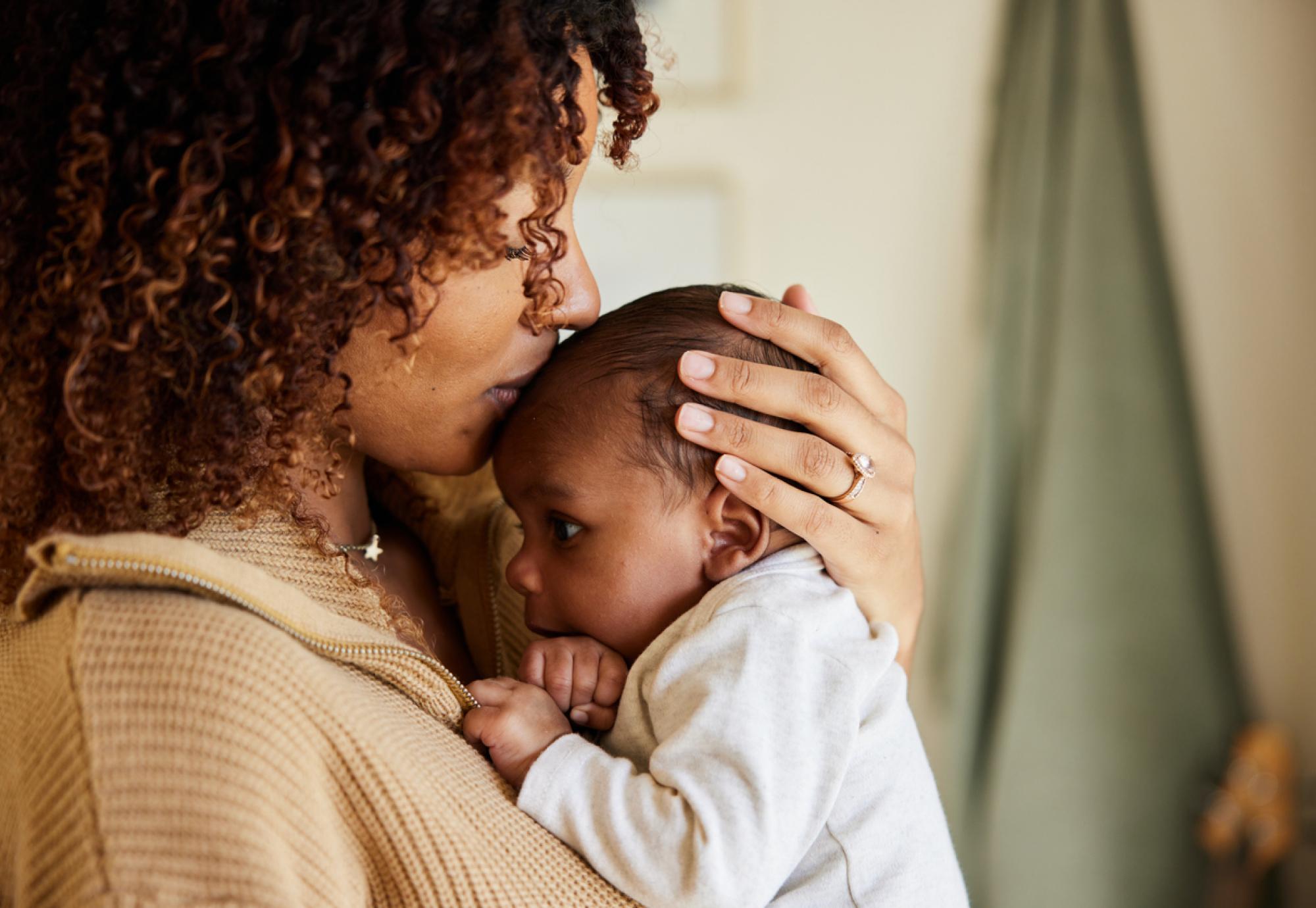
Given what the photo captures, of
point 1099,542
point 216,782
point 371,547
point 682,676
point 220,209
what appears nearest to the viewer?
point 216,782

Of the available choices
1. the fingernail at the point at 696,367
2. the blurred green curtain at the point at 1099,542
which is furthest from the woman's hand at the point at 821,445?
the blurred green curtain at the point at 1099,542

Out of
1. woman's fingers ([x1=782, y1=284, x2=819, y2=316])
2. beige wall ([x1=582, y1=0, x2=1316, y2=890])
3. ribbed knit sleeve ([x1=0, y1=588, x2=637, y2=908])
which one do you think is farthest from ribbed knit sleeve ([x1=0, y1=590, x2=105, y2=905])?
beige wall ([x1=582, y1=0, x2=1316, y2=890])

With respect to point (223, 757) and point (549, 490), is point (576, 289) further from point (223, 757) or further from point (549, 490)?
point (223, 757)

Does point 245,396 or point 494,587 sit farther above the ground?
point 245,396

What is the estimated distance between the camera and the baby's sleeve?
0.87 metres

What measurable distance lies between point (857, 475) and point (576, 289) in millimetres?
343

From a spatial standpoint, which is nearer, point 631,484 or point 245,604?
point 245,604

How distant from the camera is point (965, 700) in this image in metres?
2.25

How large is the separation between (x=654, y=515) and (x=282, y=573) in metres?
0.36

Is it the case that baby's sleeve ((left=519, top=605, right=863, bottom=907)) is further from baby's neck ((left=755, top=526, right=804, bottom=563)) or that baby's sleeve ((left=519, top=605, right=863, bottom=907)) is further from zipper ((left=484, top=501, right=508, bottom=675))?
zipper ((left=484, top=501, right=508, bottom=675))

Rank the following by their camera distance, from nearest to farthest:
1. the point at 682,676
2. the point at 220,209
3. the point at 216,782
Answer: the point at 216,782 < the point at 220,209 < the point at 682,676

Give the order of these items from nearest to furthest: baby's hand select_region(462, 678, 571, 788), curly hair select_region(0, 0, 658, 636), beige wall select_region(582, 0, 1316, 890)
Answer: curly hair select_region(0, 0, 658, 636)
baby's hand select_region(462, 678, 571, 788)
beige wall select_region(582, 0, 1316, 890)

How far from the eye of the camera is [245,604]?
2.59ft

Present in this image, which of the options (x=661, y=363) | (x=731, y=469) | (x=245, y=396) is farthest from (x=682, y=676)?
(x=245, y=396)
